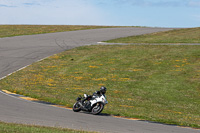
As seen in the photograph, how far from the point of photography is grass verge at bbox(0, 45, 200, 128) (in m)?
19.6

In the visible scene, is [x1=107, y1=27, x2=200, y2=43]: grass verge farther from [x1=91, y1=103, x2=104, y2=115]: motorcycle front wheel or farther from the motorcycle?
[x1=91, y1=103, x2=104, y2=115]: motorcycle front wheel

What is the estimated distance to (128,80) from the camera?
28672 mm

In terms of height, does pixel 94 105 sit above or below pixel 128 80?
above

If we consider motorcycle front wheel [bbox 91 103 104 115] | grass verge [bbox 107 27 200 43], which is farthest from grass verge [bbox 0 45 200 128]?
grass verge [bbox 107 27 200 43]

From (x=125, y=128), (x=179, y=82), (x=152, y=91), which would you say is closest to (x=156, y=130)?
(x=125, y=128)

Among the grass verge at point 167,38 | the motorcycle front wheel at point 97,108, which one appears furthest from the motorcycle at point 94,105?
the grass verge at point 167,38

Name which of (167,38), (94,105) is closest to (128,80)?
(94,105)

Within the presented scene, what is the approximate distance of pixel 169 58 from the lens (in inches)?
1439

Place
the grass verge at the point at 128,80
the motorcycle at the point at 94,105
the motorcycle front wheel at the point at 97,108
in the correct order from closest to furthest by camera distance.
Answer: the motorcycle at the point at 94,105 < the motorcycle front wheel at the point at 97,108 < the grass verge at the point at 128,80

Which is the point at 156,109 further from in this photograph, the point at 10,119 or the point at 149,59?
the point at 149,59

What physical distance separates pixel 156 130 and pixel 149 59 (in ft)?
78.5

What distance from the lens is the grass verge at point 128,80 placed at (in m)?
19.6

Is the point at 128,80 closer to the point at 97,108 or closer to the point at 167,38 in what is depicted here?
the point at 97,108

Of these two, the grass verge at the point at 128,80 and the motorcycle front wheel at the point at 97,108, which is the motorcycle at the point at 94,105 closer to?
the motorcycle front wheel at the point at 97,108
